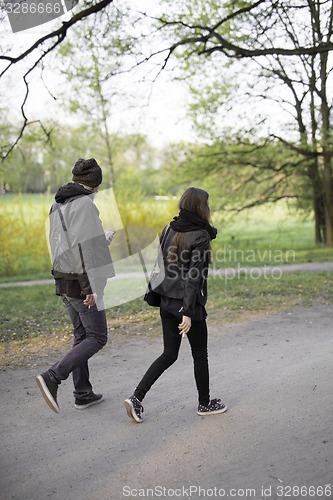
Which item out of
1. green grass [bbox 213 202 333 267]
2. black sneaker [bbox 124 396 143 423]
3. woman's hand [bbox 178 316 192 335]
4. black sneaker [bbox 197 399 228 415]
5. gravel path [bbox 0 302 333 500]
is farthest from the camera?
green grass [bbox 213 202 333 267]

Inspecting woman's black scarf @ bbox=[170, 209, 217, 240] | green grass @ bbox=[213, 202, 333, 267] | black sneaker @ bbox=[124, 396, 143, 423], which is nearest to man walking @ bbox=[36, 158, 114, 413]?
black sneaker @ bbox=[124, 396, 143, 423]

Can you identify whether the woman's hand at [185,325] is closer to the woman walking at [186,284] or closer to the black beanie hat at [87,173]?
the woman walking at [186,284]

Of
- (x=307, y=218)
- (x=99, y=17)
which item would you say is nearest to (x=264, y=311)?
(x=99, y=17)

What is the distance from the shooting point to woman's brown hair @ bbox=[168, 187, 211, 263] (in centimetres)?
400

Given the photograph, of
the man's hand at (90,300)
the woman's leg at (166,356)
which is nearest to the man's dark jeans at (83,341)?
the man's hand at (90,300)

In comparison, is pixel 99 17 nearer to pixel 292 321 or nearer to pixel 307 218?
pixel 292 321

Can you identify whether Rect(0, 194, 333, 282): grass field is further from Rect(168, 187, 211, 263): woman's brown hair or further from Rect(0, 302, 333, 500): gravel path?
Rect(168, 187, 211, 263): woman's brown hair

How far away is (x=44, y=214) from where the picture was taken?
18.1 metres

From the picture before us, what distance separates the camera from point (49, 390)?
13.6 ft

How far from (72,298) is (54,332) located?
11.5 ft

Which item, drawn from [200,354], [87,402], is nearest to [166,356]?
[200,354]

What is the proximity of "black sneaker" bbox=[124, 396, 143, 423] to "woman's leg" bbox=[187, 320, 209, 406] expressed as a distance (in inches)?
19.3

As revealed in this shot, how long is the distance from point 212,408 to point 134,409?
617 millimetres

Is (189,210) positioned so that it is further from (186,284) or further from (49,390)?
→ (49,390)
